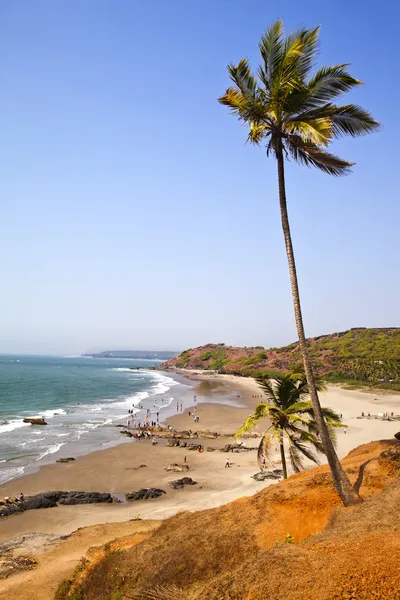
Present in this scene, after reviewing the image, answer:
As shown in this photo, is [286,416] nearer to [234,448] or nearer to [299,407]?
[299,407]

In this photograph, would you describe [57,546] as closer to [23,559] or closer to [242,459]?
[23,559]

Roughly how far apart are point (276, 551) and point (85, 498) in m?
20.3

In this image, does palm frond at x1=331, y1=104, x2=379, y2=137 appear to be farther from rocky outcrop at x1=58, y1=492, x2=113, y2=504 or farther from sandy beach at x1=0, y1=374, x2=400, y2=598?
rocky outcrop at x1=58, y1=492, x2=113, y2=504

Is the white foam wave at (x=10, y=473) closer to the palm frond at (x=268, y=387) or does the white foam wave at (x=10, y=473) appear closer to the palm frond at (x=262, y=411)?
the palm frond at (x=268, y=387)

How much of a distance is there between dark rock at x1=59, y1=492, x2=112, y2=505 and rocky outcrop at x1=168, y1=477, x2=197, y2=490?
444 centimetres

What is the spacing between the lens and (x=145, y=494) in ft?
78.8

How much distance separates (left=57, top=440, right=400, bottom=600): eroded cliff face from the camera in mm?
5363

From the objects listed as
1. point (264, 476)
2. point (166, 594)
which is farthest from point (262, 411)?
point (264, 476)

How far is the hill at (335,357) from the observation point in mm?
90688

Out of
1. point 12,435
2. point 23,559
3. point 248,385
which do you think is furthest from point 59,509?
point 248,385

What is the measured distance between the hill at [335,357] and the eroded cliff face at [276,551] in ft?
210

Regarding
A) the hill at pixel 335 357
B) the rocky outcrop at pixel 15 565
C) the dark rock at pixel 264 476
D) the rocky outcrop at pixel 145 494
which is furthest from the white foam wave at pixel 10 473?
the hill at pixel 335 357

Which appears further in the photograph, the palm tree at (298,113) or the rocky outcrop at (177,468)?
the rocky outcrop at (177,468)

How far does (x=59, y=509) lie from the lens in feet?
72.5
